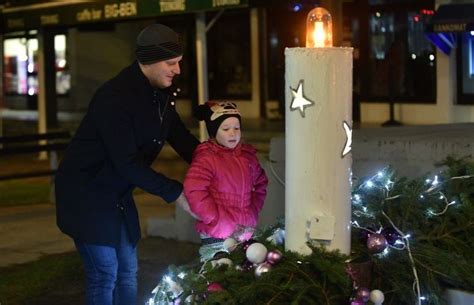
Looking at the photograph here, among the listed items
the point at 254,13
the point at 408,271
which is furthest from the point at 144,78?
the point at 254,13

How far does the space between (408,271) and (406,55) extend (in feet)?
45.1

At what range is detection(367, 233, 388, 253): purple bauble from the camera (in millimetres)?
3881

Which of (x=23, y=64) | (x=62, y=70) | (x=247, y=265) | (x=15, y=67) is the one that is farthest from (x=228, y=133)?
(x=15, y=67)

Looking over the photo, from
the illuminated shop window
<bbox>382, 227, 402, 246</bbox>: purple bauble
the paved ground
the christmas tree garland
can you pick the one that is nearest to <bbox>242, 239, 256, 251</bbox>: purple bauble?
the christmas tree garland

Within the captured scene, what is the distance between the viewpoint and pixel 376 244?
3881 mm

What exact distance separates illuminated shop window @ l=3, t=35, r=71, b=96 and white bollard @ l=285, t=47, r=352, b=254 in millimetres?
23808

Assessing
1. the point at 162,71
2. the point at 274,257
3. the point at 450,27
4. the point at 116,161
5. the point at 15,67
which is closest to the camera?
the point at 274,257

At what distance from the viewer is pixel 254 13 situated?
20.2m

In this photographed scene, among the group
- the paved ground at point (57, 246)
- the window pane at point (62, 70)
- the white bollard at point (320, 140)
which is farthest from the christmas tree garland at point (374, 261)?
the window pane at point (62, 70)

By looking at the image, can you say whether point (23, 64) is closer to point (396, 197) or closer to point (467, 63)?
point (467, 63)

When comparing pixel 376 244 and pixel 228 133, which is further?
pixel 228 133

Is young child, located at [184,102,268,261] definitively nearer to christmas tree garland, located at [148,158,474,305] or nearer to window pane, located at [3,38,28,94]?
christmas tree garland, located at [148,158,474,305]

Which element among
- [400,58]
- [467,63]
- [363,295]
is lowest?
[363,295]

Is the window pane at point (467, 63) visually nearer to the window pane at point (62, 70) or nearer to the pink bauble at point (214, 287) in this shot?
the pink bauble at point (214, 287)
